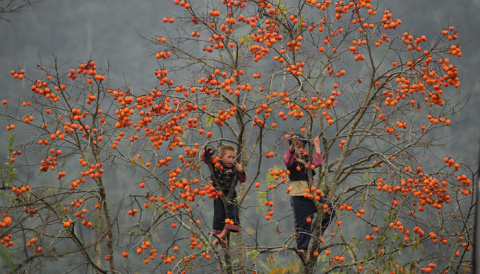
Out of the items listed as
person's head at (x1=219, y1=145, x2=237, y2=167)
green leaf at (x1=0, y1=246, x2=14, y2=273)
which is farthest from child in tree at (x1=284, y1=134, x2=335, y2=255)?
green leaf at (x1=0, y1=246, x2=14, y2=273)

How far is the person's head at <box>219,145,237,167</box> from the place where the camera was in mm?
4656

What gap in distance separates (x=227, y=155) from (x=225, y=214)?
442mm

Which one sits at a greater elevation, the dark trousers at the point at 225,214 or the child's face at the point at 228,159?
the child's face at the point at 228,159

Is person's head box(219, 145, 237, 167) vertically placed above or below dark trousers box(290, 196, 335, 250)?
above

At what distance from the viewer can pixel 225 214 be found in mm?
4777

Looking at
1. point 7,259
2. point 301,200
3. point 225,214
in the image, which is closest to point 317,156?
point 301,200

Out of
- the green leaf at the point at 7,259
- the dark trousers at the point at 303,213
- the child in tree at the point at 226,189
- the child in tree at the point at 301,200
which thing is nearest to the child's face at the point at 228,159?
the child in tree at the point at 226,189

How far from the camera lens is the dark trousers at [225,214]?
4.46 meters

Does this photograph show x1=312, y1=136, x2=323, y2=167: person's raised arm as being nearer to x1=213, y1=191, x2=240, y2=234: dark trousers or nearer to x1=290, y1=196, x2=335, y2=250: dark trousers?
x1=290, y1=196, x2=335, y2=250: dark trousers

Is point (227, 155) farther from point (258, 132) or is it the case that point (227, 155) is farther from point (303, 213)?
point (303, 213)

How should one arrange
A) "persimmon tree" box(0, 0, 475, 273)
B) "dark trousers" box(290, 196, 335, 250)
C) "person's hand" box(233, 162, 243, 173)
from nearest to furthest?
"persimmon tree" box(0, 0, 475, 273), "person's hand" box(233, 162, 243, 173), "dark trousers" box(290, 196, 335, 250)

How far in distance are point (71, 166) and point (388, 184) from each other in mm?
6884

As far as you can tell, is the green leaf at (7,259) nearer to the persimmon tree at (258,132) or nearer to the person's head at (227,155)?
the persimmon tree at (258,132)

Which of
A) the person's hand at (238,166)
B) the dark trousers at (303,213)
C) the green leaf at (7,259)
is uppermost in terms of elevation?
the person's hand at (238,166)
